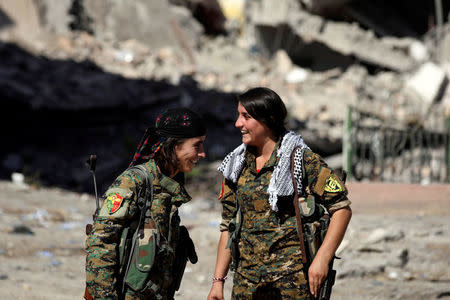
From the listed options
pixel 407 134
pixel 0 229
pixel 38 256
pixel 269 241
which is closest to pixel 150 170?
pixel 269 241

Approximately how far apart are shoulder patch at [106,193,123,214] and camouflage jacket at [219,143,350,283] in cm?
54

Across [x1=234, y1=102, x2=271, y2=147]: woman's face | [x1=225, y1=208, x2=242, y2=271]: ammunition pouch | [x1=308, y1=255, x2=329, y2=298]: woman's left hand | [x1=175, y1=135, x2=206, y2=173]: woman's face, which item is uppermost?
[x1=234, y1=102, x2=271, y2=147]: woman's face

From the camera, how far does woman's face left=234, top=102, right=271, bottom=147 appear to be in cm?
197

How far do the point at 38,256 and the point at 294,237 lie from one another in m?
3.65

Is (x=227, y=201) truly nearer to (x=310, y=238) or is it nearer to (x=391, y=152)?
(x=310, y=238)

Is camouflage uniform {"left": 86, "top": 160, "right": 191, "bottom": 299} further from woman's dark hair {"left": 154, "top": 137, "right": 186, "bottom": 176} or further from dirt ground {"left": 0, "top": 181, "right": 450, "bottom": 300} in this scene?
dirt ground {"left": 0, "top": 181, "right": 450, "bottom": 300}

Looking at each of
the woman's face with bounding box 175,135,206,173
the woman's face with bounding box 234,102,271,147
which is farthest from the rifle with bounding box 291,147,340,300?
the woman's face with bounding box 175,135,206,173

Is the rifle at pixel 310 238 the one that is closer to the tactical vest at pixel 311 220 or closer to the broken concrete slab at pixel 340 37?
the tactical vest at pixel 311 220

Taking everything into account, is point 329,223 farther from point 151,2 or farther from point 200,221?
point 151,2

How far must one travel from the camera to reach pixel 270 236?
6.40 ft

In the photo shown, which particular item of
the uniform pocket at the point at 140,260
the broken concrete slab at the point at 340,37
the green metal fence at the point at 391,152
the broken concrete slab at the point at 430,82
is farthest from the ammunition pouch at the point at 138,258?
the broken concrete slab at the point at 340,37

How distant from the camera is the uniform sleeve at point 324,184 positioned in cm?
189

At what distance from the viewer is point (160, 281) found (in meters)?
1.76

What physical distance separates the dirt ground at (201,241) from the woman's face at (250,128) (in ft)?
7.69
